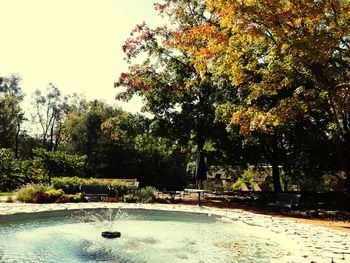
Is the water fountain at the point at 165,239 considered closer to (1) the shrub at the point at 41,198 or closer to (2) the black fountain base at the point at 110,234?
(2) the black fountain base at the point at 110,234

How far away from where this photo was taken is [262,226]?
1160 cm

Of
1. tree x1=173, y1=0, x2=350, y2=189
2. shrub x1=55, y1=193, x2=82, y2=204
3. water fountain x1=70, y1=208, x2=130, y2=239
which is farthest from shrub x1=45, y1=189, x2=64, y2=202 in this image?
tree x1=173, y1=0, x2=350, y2=189

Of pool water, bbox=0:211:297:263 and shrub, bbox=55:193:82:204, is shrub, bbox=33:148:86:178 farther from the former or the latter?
pool water, bbox=0:211:297:263

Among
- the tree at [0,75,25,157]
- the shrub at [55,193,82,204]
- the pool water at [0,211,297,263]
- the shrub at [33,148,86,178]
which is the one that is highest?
the tree at [0,75,25,157]

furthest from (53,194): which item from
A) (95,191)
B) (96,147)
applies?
(96,147)

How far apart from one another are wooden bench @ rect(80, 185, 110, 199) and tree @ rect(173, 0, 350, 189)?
748 centimetres

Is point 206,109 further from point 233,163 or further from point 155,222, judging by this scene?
point 155,222

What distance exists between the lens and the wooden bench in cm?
1775

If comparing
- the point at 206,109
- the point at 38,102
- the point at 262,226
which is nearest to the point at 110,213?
the point at 262,226

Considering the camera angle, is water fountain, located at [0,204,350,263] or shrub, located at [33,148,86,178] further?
shrub, located at [33,148,86,178]

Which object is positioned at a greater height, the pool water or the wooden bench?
the wooden bench

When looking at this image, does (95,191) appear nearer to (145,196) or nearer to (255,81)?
(145,196)

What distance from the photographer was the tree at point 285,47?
12516 mm

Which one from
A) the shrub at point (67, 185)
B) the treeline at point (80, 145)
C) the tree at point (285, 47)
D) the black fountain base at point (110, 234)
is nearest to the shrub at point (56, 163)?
the treeline at point (80, 145)
